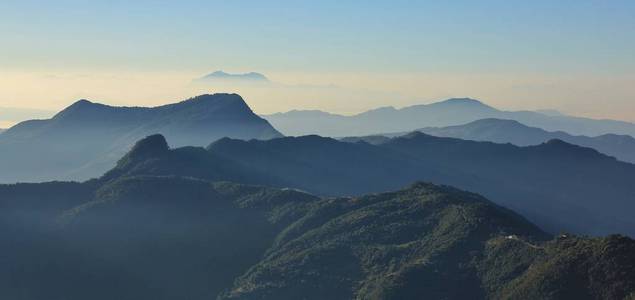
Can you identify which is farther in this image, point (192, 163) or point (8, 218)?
point (192, 163)

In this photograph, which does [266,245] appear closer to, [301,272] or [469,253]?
[301,272]

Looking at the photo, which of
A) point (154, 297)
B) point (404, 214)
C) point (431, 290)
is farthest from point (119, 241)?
point (431, 290)

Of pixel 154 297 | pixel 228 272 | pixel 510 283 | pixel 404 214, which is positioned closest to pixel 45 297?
pixel 154 297

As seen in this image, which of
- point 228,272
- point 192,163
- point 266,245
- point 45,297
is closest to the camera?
point 45,297

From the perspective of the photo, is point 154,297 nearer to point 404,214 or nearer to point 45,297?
point 45,297

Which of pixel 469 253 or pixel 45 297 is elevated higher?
pixel 469 253

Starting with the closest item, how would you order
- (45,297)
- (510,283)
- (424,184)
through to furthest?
1. (510,283)
2. (45,297)
3. (424,184)
